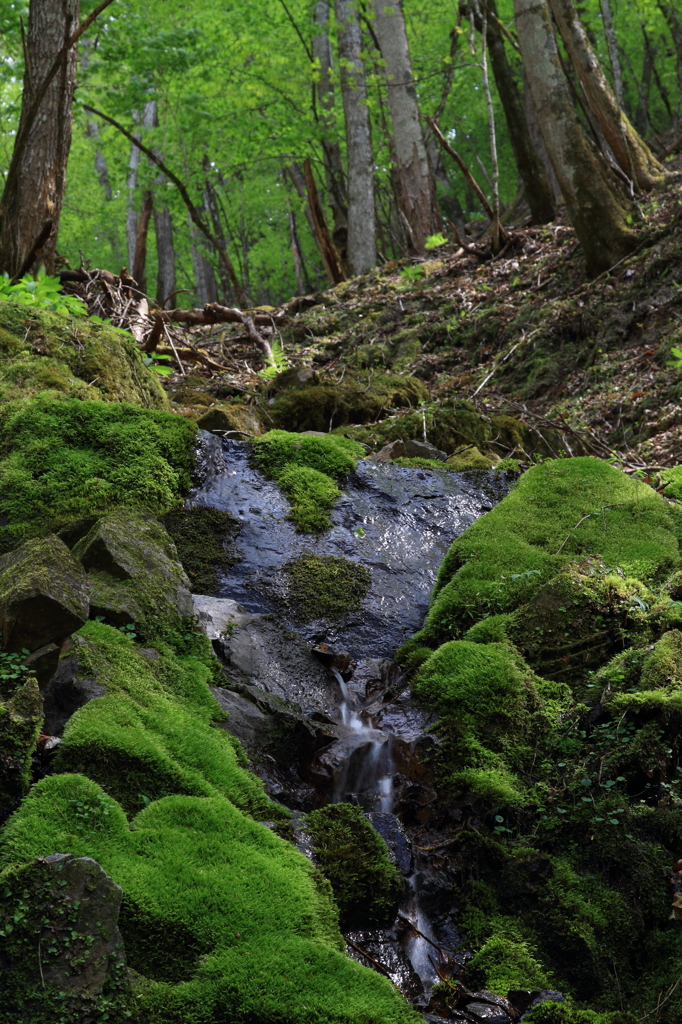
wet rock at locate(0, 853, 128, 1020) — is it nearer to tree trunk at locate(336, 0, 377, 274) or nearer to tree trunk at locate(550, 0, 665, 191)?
tree trunk at locate(550, 0, 665, 191)

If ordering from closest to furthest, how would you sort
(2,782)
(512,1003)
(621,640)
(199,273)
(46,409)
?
(2,782)
(512,1003)
(621,640)
(46,409)
(199,273)

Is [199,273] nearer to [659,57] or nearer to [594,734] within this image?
[659,57]

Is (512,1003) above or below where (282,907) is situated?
below

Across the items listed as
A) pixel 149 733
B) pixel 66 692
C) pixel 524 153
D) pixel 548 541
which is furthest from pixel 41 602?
pixel 524 153

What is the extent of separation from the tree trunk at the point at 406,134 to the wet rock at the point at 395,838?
14.1m

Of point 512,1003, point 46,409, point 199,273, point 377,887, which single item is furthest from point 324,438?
point 199,273

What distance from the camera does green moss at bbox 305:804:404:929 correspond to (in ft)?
10.7

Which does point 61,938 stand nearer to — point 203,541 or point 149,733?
point 149,733

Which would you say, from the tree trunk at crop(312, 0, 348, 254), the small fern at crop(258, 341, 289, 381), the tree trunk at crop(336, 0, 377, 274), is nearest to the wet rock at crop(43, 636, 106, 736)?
the small fern at crop(258, 341, 289, 381)

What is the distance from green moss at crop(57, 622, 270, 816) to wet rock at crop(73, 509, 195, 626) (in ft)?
0.58

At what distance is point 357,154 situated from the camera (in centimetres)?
1678

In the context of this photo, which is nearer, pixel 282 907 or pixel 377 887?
pixel 282 907

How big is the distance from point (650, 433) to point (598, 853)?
225 inches

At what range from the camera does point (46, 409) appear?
221 inches
